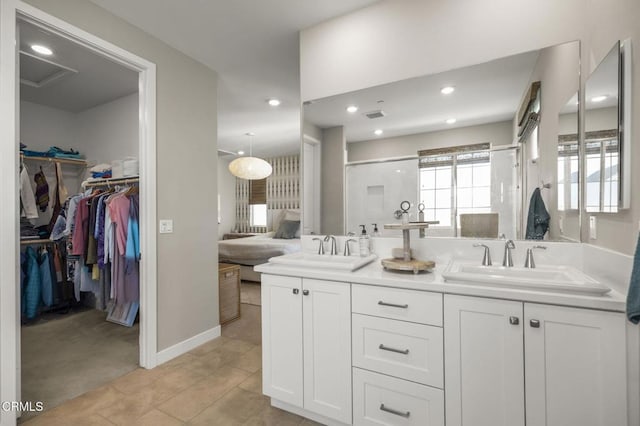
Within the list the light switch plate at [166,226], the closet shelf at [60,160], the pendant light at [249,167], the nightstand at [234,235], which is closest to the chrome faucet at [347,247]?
the light switch plate at [166,226]

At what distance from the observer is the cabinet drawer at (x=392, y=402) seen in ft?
4.51

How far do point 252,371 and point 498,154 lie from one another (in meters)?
2.35

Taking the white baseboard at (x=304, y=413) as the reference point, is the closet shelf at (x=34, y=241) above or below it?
above

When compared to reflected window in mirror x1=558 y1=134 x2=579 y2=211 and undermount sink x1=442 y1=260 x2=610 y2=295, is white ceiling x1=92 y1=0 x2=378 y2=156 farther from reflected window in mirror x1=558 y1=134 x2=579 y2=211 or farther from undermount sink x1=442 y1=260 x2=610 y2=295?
undermount sink x1=442 y1=260 x2=610 y2=295

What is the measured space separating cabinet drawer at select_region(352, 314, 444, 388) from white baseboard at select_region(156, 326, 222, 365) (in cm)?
178

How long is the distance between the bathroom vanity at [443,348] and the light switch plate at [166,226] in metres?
1.21

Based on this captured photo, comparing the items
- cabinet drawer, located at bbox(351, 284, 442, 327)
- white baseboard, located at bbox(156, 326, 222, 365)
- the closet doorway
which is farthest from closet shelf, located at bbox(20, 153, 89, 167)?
cabinet drawer, located at bbox(351, 284, 442, 327)

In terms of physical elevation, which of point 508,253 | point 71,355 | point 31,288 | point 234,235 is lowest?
point 71,355

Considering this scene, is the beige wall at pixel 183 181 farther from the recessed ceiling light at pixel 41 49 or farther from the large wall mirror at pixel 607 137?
the large wall mirror at pixel 607 137

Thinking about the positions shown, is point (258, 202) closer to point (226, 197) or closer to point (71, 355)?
point (226, 197)

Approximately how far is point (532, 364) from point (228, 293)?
116 inches

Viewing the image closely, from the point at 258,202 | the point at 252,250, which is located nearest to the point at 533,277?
the point at 252,250

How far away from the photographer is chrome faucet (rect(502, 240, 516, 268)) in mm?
1637

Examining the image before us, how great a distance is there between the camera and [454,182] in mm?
1885
